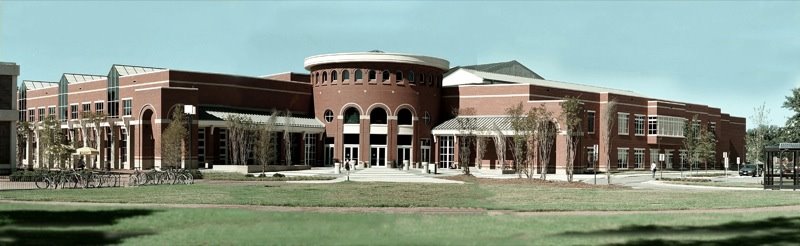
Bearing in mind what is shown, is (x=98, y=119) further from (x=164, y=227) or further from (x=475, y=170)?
(x=164, y=227)

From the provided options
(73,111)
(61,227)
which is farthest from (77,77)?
(61,227)

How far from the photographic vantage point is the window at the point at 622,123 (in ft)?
252

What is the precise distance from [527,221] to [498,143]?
4969cm

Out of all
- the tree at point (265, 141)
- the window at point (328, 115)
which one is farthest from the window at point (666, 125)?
the tree at point (265, 141)

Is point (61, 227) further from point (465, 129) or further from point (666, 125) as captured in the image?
point (666, 125)

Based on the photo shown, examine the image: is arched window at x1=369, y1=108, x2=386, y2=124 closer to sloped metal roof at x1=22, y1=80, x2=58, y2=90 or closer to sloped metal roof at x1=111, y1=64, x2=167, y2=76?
sloped metal roof at x1=111, y1=64, x2=167, y2=76

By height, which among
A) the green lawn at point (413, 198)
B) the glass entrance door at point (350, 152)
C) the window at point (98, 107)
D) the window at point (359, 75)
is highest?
the window at point (359, 75)

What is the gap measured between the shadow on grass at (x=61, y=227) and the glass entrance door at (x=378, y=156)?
172 ft

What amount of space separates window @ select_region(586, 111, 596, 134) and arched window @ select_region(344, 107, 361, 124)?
812 inches

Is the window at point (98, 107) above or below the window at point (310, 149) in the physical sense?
above

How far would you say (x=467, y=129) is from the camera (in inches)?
2800

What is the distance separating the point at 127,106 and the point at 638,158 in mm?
47823

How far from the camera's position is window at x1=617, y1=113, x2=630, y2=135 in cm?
7669

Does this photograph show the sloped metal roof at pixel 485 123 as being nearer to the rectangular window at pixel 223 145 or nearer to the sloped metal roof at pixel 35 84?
the rectangular window at pixel 223 145
